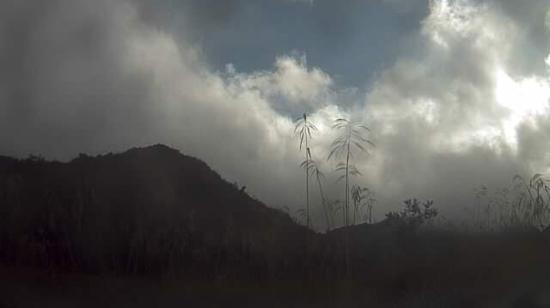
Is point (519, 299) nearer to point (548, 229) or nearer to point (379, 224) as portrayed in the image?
point (548, 229)

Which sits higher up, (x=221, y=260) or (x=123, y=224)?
(x=123, y=224)

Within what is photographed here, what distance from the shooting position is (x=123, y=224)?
61.8ft

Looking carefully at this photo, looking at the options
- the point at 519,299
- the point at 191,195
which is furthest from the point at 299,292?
the point at 191,195

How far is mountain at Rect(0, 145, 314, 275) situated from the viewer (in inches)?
671

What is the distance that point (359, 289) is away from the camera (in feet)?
57.8

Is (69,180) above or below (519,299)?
above

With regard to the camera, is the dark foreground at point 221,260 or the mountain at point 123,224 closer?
the dark foreground at point 221,260

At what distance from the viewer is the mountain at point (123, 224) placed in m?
17.0

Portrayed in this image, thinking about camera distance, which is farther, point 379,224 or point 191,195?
point 191,195

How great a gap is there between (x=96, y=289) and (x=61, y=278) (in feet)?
2.60

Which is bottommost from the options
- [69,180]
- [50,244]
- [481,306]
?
[481,306]

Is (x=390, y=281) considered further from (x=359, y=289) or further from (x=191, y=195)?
(x=191, y=195)

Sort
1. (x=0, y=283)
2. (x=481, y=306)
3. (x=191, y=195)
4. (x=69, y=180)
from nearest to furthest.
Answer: (x=0, y=283), (x=481, y=306), (x=69, y=180), (x=191, y=195)

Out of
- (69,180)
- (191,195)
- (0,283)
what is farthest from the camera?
(191,195)
